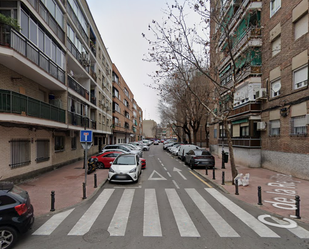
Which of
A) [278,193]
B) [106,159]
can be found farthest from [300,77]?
[106,159]

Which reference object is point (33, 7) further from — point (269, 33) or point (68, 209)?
point (269, 33)

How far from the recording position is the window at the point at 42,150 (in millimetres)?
12091

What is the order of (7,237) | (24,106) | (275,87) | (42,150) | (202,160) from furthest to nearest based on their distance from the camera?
(202,160), (275,87), (42,150), (24,106), (7,237)

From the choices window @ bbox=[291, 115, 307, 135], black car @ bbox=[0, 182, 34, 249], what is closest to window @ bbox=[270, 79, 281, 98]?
window @ bbox=[291, 115, 307, 135]

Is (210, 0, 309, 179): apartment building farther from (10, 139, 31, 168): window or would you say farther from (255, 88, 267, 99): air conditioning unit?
(10, 139, 31, 168): window

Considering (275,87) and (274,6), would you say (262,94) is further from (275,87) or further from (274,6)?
(274,6)

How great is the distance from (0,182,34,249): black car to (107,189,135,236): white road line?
1941mm

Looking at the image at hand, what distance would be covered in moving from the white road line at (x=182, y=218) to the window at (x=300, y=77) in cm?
1005

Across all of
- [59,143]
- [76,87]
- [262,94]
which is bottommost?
[59,143]

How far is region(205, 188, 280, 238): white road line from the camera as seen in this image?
4.79 metres

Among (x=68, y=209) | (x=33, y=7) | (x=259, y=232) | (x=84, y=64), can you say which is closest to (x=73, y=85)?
(x=84, y=64)

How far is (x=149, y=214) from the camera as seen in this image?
5.96 m

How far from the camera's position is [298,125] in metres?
11.7

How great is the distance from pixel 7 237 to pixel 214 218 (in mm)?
5131
